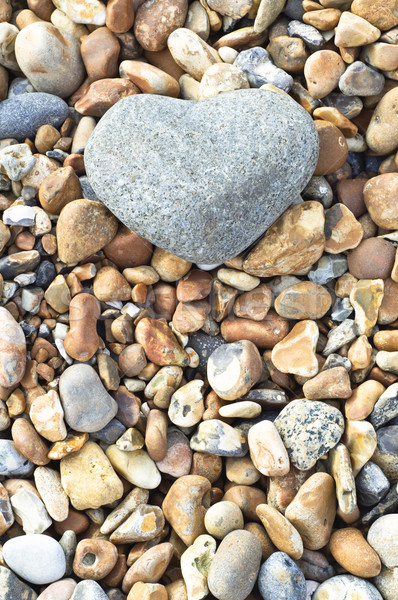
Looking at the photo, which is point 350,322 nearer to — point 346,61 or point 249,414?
point 249,414

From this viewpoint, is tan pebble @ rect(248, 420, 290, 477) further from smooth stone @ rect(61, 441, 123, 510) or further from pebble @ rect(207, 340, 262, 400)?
smooth stone @ rect(61, 441, 123, 510)

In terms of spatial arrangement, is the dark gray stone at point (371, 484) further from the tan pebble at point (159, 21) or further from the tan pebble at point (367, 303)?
the tan pebble at point (159, 21)

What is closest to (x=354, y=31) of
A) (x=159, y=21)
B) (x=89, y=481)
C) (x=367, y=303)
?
(x=159, y=21)

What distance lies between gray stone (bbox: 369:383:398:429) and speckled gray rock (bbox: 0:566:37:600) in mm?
1500

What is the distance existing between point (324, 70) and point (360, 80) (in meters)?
0.16

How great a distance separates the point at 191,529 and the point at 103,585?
16.2 inches

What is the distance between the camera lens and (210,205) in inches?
86.7

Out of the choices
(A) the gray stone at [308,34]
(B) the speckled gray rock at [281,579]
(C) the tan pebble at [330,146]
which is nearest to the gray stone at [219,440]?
(B) the speckled gray rock at [281,579]

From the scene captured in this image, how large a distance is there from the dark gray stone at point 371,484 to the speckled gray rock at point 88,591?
1.07 meters

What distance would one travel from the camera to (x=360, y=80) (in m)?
2.44

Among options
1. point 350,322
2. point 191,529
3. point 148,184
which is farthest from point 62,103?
point 191,529

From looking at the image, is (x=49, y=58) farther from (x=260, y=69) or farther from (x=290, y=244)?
(x=290, y=244)

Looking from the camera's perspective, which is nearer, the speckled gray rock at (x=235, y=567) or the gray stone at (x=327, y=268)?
the speckled gray rock at (x=235, y=567)

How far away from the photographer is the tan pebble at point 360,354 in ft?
7.68
